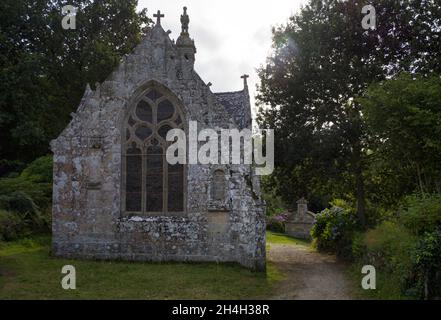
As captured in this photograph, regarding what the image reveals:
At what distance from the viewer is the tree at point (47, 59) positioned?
19.7 metres

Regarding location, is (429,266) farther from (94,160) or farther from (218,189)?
(94,160)

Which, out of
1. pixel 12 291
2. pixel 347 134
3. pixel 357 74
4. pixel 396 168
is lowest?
pixel 12 291

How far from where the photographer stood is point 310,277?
1454 centimetres

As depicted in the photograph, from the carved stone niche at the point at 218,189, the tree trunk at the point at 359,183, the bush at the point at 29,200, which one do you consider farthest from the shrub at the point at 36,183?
the tree trunk at the point at 359,183

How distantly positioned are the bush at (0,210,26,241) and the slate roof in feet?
30.4

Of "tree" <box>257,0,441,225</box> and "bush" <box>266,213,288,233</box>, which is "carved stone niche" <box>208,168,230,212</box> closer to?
"tree" <box>257,0,441,225</box>

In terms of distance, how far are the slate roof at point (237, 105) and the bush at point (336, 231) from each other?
21.8ft

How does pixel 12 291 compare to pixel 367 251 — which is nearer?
pixel 12 291

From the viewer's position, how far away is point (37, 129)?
19.8m

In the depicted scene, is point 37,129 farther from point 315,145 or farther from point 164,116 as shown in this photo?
point 315,145

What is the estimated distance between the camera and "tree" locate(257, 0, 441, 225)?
18.6 m

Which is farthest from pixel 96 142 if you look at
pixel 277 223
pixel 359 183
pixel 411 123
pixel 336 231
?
pixel 277 223

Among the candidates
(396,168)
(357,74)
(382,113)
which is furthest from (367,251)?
(357,74)

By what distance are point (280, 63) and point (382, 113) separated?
23.5ft
